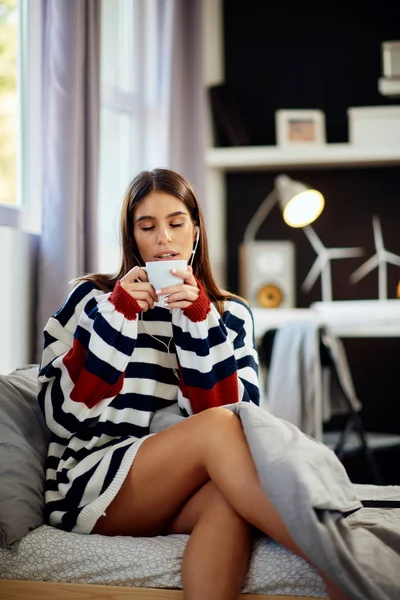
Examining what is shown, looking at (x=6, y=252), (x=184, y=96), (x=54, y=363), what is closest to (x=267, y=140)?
(x=184, y=96)

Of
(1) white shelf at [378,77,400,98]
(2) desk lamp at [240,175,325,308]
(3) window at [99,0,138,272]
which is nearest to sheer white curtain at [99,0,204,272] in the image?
(3) window at [99,0,138,272]

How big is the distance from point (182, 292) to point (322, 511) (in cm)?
53

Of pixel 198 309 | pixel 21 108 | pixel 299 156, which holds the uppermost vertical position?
pixel 299 156

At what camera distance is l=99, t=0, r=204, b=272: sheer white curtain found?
3.38 meters

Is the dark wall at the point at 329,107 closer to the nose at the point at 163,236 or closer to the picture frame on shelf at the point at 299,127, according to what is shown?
the picture frame on shelf at the point at 299,127

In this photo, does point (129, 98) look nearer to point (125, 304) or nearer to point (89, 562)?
point (125, 304)

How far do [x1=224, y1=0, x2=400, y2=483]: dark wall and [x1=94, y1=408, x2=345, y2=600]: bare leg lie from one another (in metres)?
2.78

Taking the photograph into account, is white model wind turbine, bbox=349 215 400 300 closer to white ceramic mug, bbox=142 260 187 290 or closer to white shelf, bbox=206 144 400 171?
white shelf, bbox=206 144 400 171

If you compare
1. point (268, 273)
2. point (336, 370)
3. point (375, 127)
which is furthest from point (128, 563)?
point (375, 127)

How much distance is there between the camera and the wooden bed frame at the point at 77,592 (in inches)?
58.0

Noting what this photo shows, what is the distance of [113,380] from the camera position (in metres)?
1.64

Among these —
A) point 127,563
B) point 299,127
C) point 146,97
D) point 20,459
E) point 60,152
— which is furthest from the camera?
point 299,127

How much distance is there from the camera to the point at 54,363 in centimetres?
167

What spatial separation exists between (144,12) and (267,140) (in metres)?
1.00
